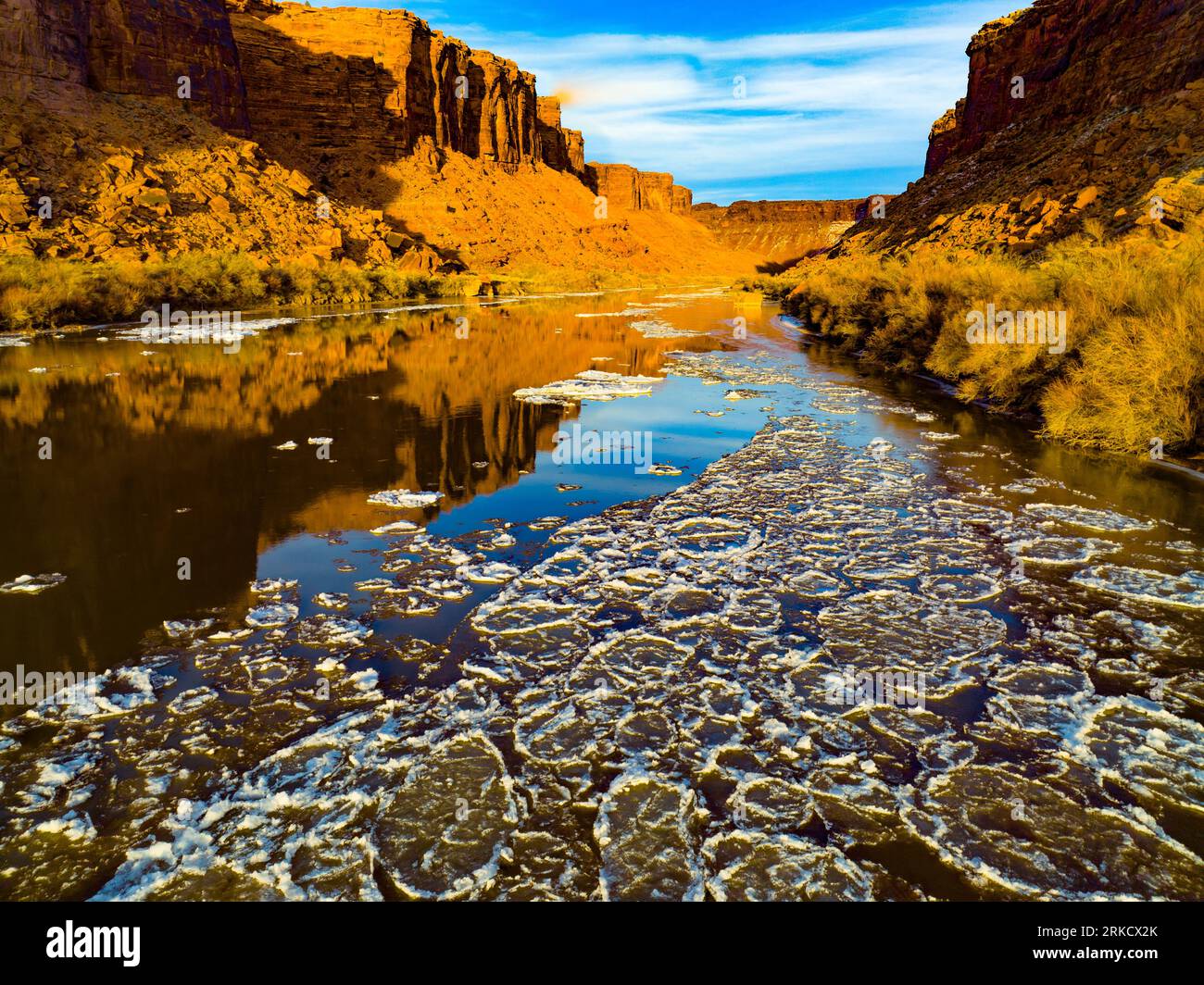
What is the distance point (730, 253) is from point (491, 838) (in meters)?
174

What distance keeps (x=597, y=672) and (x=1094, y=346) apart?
29.8ft

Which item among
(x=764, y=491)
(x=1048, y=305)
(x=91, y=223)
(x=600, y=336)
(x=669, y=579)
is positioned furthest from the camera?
(x=91, y=223)

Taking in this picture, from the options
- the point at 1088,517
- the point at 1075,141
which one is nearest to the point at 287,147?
the point at 1075,141

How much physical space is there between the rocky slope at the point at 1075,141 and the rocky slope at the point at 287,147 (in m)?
39.0

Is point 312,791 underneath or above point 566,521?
underneath

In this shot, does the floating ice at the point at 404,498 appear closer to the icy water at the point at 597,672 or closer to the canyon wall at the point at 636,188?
the icy water at the point at 597,672

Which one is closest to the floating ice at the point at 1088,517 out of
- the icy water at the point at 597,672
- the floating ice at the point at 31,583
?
the icy water at the point at 597,672

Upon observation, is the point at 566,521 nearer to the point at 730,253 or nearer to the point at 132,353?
the point at 132,353

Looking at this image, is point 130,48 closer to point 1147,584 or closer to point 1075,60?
point 1147,584

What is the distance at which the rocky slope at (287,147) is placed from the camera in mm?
36750

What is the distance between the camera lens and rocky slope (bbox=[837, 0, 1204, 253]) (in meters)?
28.5
